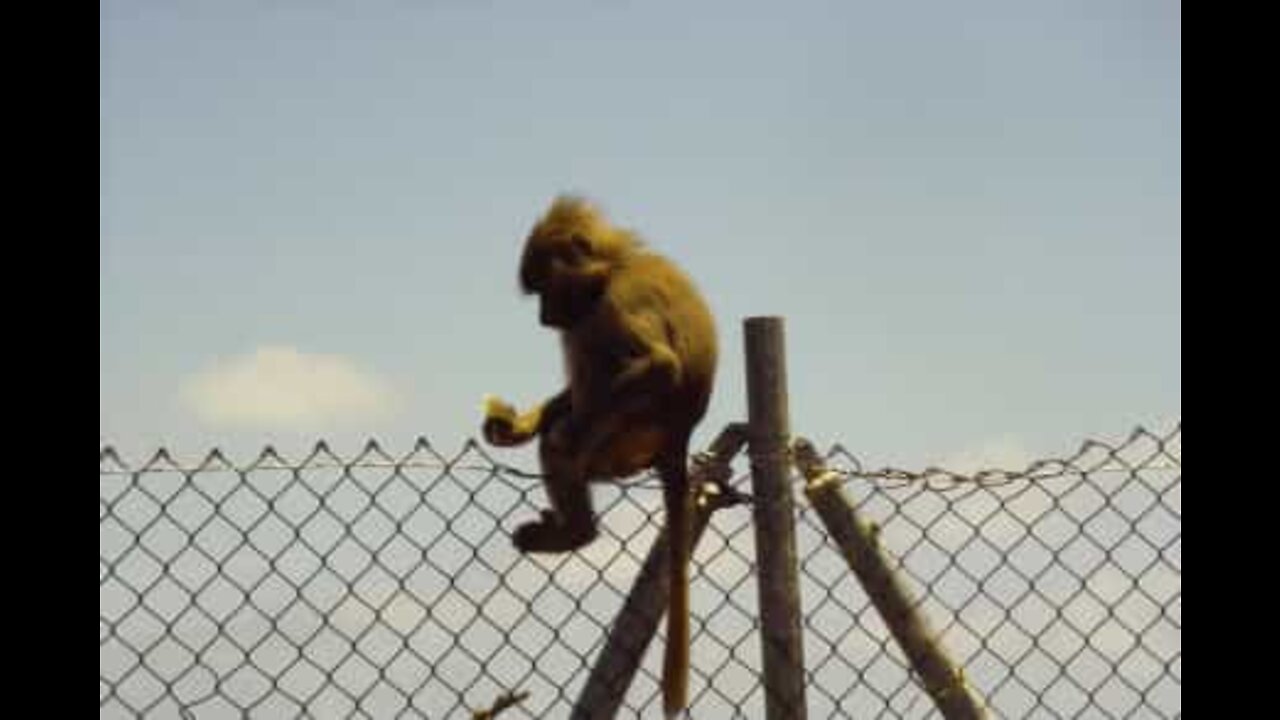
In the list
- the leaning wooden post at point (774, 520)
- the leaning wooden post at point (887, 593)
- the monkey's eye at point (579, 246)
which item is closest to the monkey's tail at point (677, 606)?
the leaning wooden post at point (774, 520)

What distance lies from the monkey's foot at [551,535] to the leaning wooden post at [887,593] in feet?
2.94

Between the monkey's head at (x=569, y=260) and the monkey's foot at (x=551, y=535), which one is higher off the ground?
the monkey's head at (x=569, y=260)

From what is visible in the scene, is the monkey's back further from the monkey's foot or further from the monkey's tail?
the monkey's tail

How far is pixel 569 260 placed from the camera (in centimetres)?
526

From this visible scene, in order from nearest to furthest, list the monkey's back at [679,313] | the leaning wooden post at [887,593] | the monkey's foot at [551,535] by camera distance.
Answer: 1. the leaning wooden post at [887,593]
2. the monkey's foot at [551,535]
3. the monkey's back at [679,313]

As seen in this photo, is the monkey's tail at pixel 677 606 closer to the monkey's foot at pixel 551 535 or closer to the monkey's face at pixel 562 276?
the monkey's foot at pixel 551 535

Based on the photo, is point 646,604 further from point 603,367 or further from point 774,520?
point 603,367

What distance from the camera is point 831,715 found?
3443mm

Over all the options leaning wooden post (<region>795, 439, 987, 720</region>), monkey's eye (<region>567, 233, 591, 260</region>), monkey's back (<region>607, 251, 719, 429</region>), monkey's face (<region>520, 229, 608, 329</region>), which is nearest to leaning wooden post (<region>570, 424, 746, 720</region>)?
leaning wooden post (<region>795, 439, 987, 720</region>)

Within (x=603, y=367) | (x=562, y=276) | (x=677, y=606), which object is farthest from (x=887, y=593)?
(x=562, y=276)

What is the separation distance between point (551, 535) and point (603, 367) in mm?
775

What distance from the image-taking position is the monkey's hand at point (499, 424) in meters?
4.55

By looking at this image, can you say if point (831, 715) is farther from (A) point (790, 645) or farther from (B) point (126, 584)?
(B) point (126, 584)
